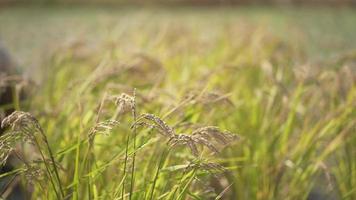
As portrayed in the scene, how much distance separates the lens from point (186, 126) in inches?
66.5

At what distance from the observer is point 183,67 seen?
293cm

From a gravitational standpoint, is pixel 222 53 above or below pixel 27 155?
above

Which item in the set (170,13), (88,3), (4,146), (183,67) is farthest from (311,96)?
(88,3)

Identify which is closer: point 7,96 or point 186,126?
point 186,126

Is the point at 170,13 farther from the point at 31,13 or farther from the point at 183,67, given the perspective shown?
the point at 183,67

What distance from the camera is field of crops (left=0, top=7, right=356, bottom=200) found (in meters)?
1.46

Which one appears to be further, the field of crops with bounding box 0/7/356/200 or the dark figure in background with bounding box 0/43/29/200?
the dark figure in background with bounding box 0/43/29/200

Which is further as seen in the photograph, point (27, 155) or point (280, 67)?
point (280, 67)

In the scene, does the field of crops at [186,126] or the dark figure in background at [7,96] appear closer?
the field of crops at [186,126]

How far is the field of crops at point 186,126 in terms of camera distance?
1.46m

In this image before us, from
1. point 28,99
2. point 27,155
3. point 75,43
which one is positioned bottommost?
point 27,155

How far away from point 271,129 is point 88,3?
236 inches

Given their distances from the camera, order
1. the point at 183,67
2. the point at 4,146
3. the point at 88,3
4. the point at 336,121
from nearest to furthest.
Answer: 1. the point at 4,146
2. the point at 336,121
3. the point at 183,67
4. the point at 88,3

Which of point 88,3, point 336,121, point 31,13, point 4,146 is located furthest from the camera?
point 88,3
